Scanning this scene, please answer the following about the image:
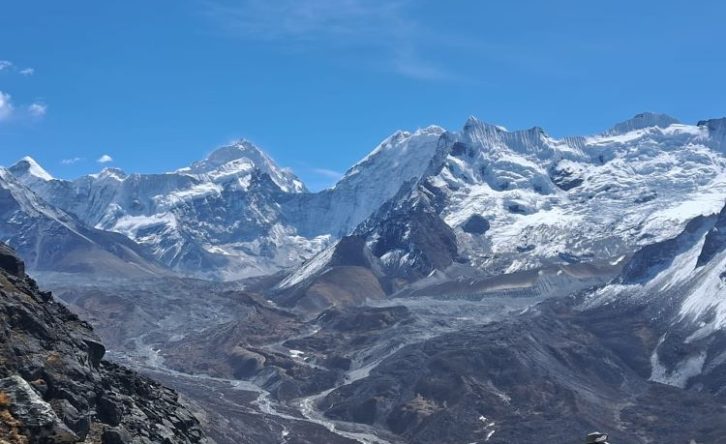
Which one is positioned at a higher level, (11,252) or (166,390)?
(11,252)

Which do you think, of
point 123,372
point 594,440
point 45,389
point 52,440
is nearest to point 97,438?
point 45,389

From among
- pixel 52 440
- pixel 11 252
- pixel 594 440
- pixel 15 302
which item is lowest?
pixel 52 440

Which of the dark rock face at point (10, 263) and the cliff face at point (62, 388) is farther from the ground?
the dark rock face at point (10, 263)

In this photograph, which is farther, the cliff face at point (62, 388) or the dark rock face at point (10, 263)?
the dark rock face at point (10, 263)

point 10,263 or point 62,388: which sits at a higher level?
point 10,263

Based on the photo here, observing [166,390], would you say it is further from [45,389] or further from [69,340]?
[45,389]

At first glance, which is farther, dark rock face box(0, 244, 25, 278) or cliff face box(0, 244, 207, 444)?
dark rock face box(0, 244, 25, 278)

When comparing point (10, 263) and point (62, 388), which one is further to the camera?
point (10, 263)

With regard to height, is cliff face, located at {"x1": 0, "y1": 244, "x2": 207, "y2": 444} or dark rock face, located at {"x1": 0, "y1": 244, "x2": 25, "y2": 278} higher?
dark rock face, located at {"x1": 0, "y1": 244, "x2": 25, "y2": 278}
